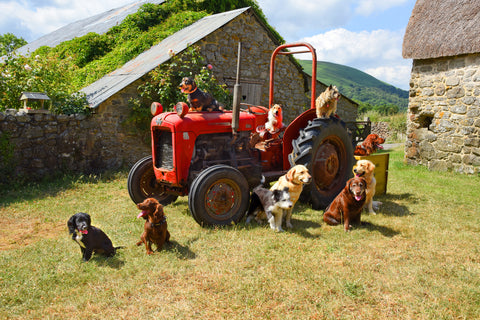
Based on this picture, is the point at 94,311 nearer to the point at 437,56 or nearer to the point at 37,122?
the point at 37,122

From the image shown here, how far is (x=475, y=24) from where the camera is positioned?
7.68m

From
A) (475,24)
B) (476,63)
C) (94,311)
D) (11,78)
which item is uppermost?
(475,24)

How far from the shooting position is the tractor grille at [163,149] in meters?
4.69

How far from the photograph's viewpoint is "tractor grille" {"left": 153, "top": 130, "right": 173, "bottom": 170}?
15.4 ft

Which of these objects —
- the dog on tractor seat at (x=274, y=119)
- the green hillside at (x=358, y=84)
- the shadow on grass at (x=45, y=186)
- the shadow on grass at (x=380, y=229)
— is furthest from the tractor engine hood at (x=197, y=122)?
the green hillside at (x=358, y=84)

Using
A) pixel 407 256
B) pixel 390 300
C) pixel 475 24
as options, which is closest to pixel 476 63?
pixel 475 24

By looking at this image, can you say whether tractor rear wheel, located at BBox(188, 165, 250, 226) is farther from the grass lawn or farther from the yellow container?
the yellow container

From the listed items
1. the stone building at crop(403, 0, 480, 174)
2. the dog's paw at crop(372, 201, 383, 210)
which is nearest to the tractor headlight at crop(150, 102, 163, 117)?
the dog's paw at crop(372, 201, 383, 210)

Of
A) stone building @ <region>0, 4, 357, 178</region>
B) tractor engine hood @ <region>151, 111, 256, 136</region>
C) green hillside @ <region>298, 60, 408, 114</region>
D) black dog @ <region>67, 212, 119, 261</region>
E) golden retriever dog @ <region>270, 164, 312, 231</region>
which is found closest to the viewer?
black dog @ <region>67, 212, 119, 261</region>

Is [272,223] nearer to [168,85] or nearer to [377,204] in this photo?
[377,204]

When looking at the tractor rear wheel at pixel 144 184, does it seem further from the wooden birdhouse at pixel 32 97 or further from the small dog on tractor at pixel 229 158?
the wooden birdhouse at pixel 32 97

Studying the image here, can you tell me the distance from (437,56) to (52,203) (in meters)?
8.67

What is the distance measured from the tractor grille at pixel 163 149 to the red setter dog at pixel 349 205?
2176mm

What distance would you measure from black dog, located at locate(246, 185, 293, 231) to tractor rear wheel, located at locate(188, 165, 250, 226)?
0.58 ft
